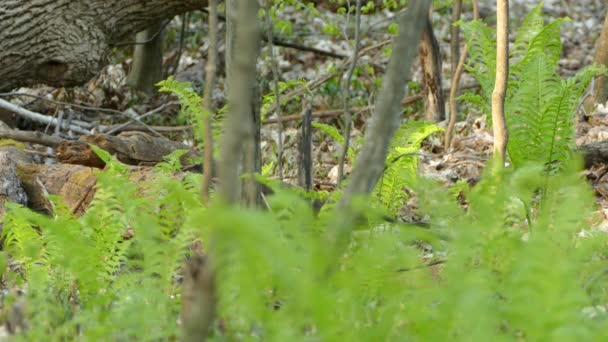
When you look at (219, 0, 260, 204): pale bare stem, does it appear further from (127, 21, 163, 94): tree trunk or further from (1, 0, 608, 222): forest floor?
(127, 21, 163, 94): tree trunk

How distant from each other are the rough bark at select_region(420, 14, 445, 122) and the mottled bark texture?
7.21 ft

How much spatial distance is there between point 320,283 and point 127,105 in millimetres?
7086

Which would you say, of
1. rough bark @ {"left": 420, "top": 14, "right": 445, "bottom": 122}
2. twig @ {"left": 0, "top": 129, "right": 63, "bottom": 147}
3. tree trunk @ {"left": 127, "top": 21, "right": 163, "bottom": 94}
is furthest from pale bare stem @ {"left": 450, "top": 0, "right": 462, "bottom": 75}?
tree trunk @ {"left": 127, "top": 21, "right": 163, "bottom": 94}

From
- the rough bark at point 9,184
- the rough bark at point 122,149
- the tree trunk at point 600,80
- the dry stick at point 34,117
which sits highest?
the tree trunk at point 600,80

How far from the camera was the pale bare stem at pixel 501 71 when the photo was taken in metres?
2.86

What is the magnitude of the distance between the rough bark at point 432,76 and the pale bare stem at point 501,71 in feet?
9.82

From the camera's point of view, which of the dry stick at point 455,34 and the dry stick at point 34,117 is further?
the dry stick at point 455,34

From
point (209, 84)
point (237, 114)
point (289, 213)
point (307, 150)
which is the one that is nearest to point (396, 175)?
point (307, 150)

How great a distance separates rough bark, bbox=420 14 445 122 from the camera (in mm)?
5910

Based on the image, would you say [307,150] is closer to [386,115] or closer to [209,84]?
[209,84]

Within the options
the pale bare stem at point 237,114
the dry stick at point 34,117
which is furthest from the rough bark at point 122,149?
the pale bare stem at point 237,114

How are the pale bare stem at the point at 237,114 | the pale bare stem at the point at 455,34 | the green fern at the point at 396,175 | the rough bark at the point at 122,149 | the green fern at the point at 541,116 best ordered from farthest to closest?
the pale bare stem at the point at 455,34, the rough bark at the point at 122,149, the green fern at the point at 541,116, the green fern at the point at 396,175, the pale bare stem at the point at 237,114

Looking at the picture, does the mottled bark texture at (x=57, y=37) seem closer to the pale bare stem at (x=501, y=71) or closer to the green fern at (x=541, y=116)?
the green fern at (x=541, y=116)

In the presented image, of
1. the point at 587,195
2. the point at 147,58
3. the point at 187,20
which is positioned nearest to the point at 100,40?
the point at 147,58
